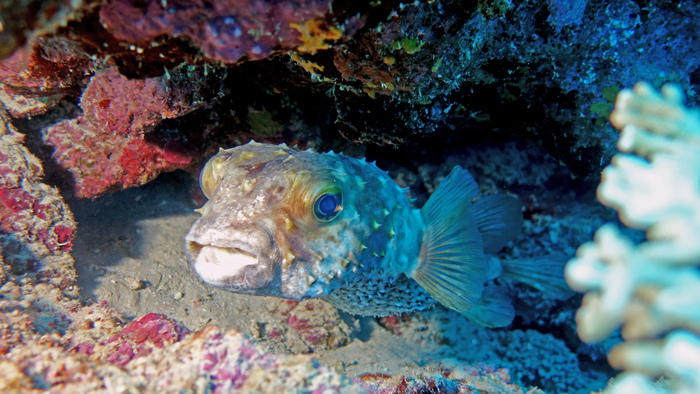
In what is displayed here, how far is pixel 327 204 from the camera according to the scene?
211 centimetres

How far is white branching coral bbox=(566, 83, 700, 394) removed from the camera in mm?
778

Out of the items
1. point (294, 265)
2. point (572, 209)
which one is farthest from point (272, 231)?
point (572, 209)

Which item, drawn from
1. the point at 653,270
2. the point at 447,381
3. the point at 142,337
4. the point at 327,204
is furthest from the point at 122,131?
the point at 653,270

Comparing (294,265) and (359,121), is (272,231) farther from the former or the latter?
(359,121)

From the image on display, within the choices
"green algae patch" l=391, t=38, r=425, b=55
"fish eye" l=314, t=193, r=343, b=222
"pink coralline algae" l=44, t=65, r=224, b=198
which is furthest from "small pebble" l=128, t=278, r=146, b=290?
"green algae patch" l=391, t=38, r=425, b=55

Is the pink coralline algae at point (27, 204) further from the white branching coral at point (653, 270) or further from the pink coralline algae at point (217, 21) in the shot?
the white branching coral at point (653, 270)

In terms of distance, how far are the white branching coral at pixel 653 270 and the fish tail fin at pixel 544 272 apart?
11.0 feet

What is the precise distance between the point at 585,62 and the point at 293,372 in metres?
3.43

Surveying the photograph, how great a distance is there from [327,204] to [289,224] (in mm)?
271

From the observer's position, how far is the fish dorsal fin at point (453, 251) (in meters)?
2.90

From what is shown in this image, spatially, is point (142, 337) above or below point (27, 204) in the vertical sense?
below

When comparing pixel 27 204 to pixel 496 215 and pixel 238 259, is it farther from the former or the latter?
pixel 496 215

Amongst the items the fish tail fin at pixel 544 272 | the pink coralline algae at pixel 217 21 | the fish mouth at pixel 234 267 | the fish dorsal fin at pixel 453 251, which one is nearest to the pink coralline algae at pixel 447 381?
the fish dorsal fin at pixel 453 251

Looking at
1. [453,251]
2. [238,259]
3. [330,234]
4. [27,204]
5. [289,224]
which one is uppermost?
[453,251]
